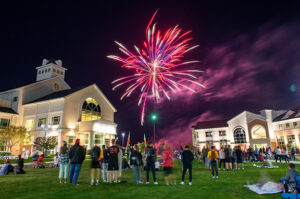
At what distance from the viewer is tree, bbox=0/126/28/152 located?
2938 centimetres

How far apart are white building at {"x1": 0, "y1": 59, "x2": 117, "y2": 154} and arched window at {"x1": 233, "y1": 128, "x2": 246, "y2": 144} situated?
33.4m

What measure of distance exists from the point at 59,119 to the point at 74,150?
85.9 feet

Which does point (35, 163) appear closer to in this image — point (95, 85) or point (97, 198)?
point (97, 198)

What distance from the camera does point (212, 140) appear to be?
187ft

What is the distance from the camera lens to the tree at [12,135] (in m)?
29.4

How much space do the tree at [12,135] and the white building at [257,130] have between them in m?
39.1

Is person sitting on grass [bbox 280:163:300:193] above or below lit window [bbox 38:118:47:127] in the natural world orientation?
below

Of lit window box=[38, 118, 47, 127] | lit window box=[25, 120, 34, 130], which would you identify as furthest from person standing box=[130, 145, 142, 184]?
lit window box=[25, 120, 34, 130]

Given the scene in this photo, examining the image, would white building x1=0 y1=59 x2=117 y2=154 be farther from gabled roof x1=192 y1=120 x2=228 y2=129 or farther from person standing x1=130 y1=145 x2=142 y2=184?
gabled roof x1=192 y1=120 x2=228 y2=129

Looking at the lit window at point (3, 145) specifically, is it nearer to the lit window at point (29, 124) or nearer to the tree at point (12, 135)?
the tree at point (12, 135)

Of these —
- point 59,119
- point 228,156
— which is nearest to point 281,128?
point 228,156

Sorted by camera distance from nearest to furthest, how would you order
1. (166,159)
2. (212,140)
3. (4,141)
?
(166,159), (4,141), (212,140)

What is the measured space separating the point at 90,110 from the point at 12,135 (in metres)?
12.5

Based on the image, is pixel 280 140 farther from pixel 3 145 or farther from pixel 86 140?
pixel 3 145
